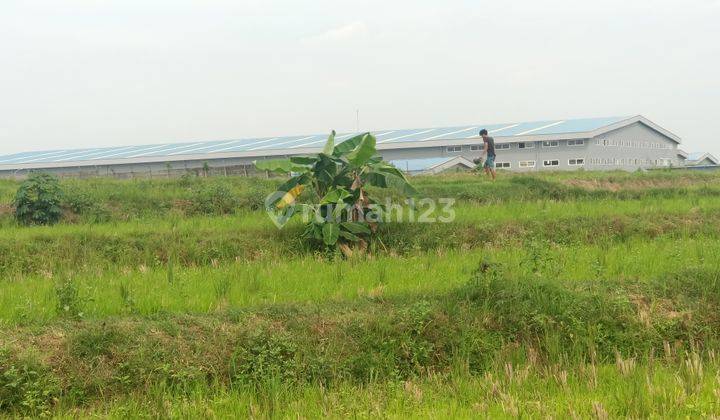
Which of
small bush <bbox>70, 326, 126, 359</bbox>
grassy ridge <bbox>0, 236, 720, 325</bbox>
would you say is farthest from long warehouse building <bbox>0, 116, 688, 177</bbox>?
small bush <bbox>70, 326, 126, 359</bbox>

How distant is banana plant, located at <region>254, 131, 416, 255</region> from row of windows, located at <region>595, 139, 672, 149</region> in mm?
24856

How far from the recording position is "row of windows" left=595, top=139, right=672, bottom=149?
32062 millimetres

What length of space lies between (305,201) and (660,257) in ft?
21.7

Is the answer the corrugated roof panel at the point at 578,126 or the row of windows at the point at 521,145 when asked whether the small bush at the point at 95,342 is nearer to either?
the row of windows at the point at 521,145

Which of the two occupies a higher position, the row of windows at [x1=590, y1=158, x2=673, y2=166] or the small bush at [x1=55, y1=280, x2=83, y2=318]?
the small bush at [x1=55, y1=280, x2=83, y2=318]

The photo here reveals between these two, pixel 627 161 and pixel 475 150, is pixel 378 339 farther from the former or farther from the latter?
pixel 627 161

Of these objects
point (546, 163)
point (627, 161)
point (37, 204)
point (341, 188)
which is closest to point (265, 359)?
point (341, 188)

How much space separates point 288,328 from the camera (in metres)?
5.34

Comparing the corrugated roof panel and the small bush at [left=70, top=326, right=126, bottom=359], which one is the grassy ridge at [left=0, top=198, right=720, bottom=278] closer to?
the small bush at [left=70, top=326, right=126, bottom=359]

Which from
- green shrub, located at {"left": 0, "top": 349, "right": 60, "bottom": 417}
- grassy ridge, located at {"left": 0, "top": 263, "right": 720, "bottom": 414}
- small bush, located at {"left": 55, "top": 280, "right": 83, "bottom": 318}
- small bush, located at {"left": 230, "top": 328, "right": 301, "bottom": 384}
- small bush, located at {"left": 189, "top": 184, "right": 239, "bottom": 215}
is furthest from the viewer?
small bush, located at {"left": 189, "top": 184, "right": 239, "bottom": 215}

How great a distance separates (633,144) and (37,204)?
109 feet

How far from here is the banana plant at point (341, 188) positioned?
9008 mm

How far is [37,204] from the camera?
10.8 metres

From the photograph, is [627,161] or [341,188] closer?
[341,188]
